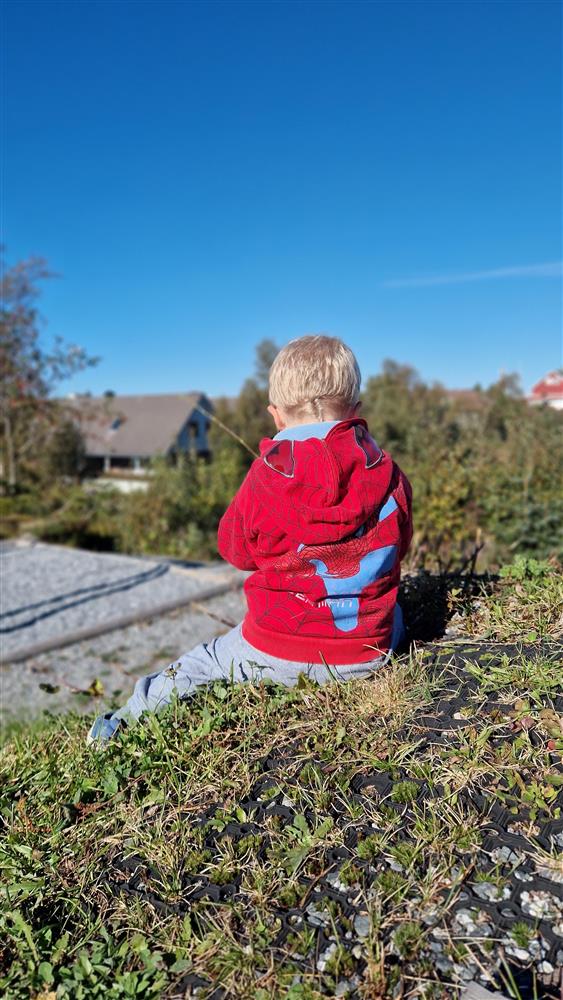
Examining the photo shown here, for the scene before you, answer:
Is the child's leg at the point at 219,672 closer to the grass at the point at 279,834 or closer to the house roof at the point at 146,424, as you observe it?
the grass at the point at 279,834

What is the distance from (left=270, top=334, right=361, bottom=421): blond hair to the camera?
2.31 meters

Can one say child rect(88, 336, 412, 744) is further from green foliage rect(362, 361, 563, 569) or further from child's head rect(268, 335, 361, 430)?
green foliage rect(362, 361, 563, 569)

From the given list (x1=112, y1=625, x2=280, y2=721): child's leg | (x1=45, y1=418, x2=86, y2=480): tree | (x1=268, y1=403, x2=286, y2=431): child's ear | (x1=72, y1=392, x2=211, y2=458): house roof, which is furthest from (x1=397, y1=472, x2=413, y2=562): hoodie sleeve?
(x1=72, y1=392, x2=211, y2=458): house roof

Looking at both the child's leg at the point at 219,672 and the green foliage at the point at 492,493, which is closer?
the child's leg at the point at 219,672

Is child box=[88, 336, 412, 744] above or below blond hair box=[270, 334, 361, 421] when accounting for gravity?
below

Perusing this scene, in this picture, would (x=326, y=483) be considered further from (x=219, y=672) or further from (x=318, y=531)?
(x=219, y=672)

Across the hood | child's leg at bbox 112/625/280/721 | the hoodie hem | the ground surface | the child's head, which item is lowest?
the ground surface

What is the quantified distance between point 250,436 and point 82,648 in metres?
22.0

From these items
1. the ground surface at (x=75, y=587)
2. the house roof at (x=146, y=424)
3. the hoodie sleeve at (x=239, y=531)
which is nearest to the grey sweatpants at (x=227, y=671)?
the hoodie sleeve at (x=239, y=531)

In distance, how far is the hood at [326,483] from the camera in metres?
2.21

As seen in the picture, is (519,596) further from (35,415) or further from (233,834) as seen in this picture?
(35,415)

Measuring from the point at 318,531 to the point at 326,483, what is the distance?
0.16m

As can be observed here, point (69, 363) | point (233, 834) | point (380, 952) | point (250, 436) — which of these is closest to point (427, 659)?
point (233, 834)

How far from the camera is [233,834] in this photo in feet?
5.74
